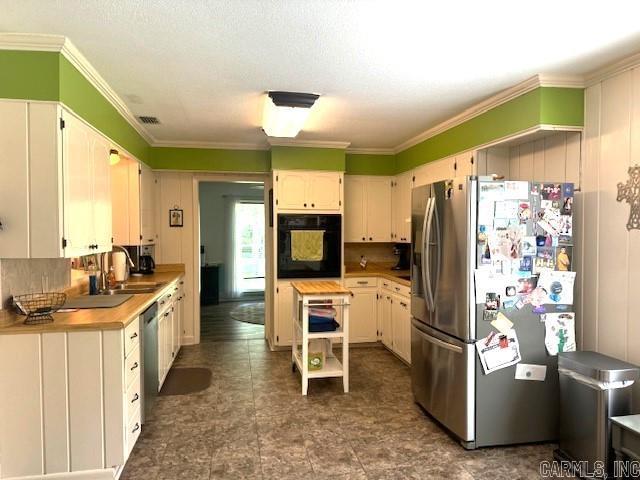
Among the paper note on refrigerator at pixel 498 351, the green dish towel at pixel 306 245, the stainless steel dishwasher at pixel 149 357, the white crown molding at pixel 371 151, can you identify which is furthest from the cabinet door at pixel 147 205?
the paper note on refrigerator at pixel 498 351

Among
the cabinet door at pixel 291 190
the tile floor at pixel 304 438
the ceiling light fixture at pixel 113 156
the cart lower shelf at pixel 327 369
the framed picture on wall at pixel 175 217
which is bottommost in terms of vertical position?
the tile floor at pixel 304 438

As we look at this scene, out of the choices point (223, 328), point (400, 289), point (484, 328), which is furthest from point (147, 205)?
point (484, 328)

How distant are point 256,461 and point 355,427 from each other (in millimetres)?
799

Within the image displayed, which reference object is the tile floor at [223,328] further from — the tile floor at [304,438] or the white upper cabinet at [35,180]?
the white upper cabinet at [35,180]

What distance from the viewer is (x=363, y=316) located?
16.3ft

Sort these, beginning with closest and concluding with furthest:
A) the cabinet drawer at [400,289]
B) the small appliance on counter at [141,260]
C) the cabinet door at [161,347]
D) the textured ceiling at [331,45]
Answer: the textured ceiling at [331,45] < the cabinet door at [161,347] < the cabinet drawer at [400,289] < the small appliance on counter at [141,260]

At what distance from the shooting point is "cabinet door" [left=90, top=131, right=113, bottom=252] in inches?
112

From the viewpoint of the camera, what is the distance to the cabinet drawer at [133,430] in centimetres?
241

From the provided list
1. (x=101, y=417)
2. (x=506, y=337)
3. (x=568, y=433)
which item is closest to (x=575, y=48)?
(x=506, y=337)

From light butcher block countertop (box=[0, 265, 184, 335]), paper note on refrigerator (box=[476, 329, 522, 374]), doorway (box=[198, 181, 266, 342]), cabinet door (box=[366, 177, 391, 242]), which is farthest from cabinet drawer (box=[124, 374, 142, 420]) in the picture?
doorway (box=[198, 181, 266, 342])

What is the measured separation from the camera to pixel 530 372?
269cm

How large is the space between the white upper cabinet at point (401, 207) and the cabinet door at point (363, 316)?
81 cm

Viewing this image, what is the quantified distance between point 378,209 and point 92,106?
3508mm

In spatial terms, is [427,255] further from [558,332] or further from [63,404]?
[63,404]
